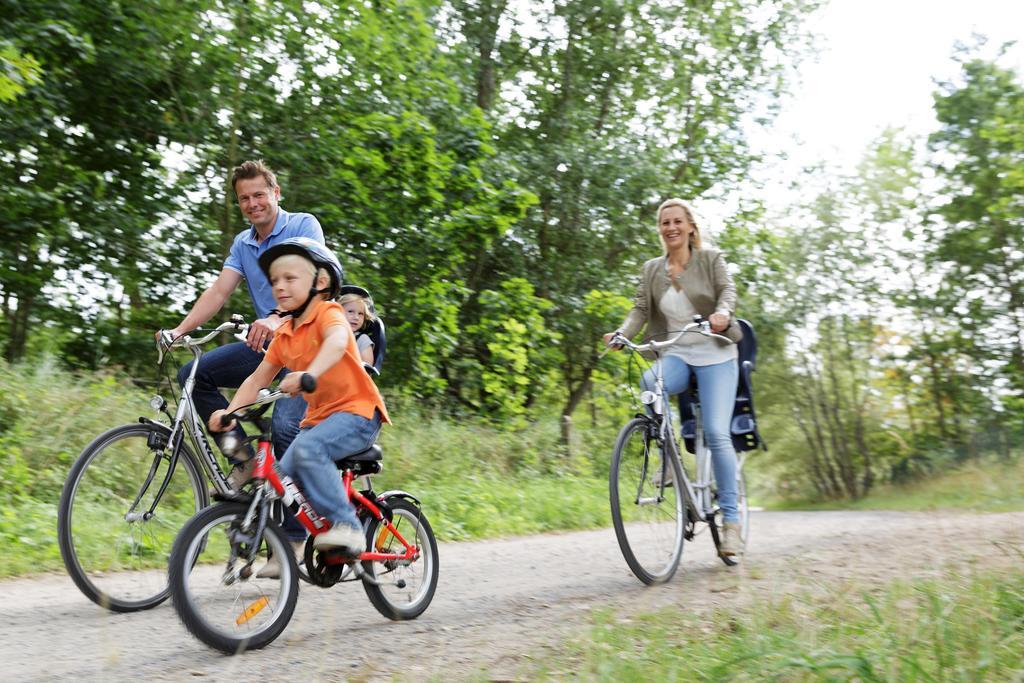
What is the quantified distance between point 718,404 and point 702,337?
44 cm

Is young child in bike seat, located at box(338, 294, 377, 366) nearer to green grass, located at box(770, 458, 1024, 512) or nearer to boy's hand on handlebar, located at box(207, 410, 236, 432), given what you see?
boy's hand on handlebar, located at box(207, 410, 236, 432)

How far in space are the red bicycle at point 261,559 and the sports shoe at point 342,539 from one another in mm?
46

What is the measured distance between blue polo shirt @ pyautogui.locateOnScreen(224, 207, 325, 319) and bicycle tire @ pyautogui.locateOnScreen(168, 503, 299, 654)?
1.57 metres

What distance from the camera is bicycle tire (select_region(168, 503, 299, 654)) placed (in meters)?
3.44

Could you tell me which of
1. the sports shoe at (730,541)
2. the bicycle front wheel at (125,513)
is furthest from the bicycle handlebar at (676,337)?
the bicycle front wheel at (125,513)

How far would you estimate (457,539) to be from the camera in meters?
8.12

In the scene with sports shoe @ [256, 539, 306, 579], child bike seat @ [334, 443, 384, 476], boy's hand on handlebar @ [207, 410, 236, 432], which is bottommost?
sports shoe @ [256, 539, 306, 579]

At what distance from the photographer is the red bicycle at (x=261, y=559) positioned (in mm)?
3508

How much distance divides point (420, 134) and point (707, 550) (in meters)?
6.69

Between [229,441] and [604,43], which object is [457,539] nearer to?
[229,441]

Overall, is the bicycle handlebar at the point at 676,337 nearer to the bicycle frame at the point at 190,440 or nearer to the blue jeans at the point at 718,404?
the blue jeans at the point at 718,404

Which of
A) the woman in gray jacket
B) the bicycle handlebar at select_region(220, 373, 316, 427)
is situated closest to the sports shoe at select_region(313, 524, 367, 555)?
the bicycle handlebar at select_region(220, 373, 316, 427)

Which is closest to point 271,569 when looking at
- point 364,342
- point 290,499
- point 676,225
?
point 290,499

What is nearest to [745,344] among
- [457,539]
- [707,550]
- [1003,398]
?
[707,550]
